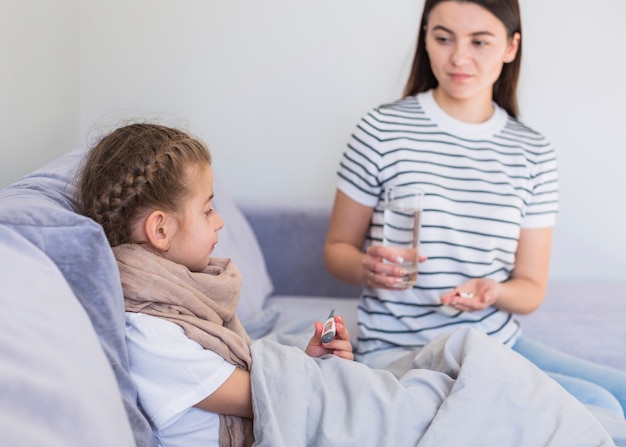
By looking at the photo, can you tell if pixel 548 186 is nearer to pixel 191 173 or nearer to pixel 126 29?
pixel 191 173

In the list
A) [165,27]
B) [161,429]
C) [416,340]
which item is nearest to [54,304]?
[161,429]

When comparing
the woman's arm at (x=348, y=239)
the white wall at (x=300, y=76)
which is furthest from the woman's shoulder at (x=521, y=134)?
the white wall at (x=300, y=76)

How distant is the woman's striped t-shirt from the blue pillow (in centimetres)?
79

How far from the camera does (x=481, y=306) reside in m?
1.86

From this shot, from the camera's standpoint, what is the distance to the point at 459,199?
6.49 feet

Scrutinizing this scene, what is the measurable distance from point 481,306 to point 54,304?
103cm

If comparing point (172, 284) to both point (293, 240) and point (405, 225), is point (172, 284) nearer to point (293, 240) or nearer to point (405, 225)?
point (405, 225)

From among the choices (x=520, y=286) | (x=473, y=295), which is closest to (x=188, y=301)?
(x=473, y=295)

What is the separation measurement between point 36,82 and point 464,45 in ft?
3.73

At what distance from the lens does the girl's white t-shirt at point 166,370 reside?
128 centimetres

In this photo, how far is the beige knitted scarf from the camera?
1.31 meters

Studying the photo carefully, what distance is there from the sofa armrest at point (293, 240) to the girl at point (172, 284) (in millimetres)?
1258

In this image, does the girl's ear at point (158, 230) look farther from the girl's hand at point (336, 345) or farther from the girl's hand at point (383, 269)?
the girl's hand at point (383, 269)

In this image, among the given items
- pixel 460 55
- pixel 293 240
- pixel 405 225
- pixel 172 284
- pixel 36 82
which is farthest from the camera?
pixel 293 240
